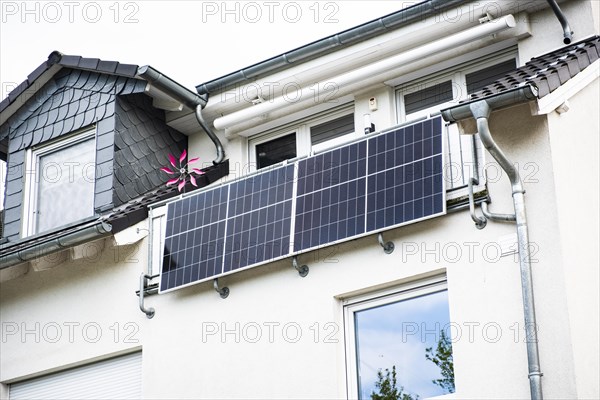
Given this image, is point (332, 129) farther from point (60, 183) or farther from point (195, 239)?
point (60, 183)

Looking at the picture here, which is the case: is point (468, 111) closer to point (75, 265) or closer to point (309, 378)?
point (309, 378)

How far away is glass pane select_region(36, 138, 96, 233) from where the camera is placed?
14.1 meters

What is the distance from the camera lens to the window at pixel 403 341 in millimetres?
10367

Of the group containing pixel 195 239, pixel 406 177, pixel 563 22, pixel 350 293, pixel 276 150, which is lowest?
pixel 350 293

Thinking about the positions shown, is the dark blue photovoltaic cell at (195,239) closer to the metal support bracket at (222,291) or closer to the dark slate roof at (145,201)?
the metal support bracket at (222,291)

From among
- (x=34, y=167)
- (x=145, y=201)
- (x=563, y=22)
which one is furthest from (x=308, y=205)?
(x=34, y=167)

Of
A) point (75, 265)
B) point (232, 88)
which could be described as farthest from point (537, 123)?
point (75, 265)

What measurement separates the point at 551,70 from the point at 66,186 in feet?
22.3

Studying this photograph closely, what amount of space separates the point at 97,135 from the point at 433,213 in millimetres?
5374

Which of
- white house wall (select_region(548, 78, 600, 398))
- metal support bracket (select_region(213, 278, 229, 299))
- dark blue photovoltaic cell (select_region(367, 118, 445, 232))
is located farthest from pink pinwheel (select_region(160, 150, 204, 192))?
white house wall (select_region(548, 78, 600, 398))

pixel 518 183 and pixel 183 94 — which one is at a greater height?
pixel 183 94

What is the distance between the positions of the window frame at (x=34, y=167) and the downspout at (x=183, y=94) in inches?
44.7

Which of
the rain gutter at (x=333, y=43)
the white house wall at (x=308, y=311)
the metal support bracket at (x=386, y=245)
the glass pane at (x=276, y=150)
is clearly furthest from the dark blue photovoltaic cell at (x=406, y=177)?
the glass pane at (x=276, y=150)

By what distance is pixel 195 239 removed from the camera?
40.2 ft
